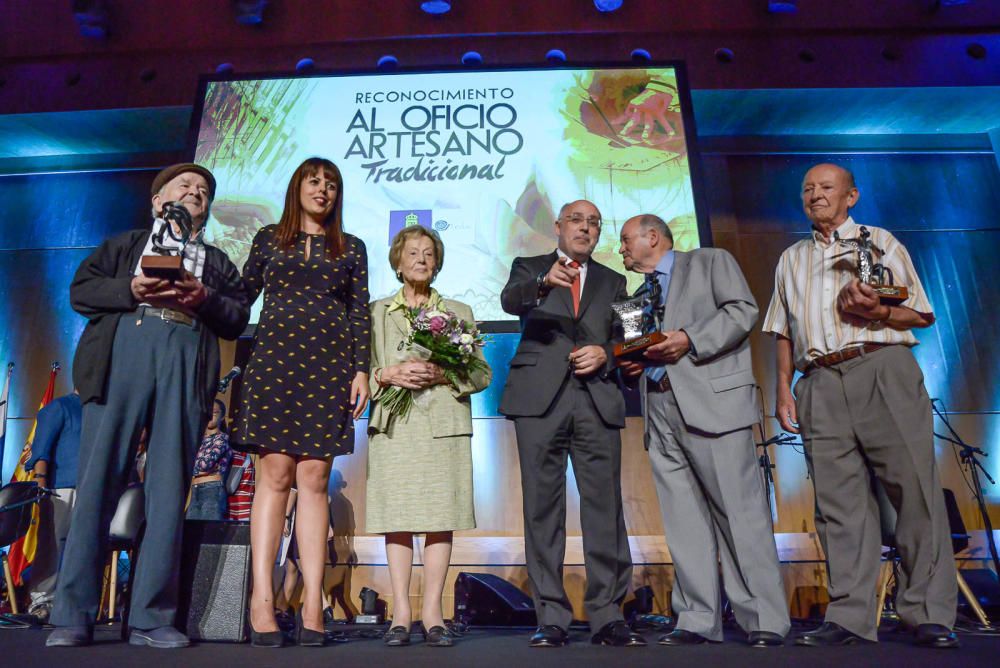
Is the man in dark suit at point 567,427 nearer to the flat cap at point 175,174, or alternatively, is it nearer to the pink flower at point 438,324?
the pink flower at point 438,324

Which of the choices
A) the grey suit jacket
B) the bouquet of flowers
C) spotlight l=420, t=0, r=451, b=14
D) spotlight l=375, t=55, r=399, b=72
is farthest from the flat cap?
spotlight l=420, t=0, r=451, b=14

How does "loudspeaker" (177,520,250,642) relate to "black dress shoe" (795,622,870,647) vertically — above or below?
above

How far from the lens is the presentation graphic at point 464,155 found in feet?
15.0

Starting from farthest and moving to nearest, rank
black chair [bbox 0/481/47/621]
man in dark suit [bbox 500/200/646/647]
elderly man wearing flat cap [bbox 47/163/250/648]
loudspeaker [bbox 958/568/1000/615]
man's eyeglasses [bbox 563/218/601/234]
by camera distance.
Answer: loudspeaker [bbox 958/568/1000/615], black chair [bbox 0/481/47/621], man's eyeglasses [bbox 563/218/601/234], man in dark suit [bbox 500/200/646/647], elderly man wearing flat cap [bbox 47/163/250/648]

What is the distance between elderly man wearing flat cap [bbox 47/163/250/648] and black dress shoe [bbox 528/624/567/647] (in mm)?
1115

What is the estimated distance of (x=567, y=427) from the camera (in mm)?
2639

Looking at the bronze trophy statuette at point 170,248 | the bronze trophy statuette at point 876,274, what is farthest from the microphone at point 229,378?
the bronze trophy statuette at point 876,274

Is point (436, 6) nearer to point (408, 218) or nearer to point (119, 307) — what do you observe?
point (408, 218)

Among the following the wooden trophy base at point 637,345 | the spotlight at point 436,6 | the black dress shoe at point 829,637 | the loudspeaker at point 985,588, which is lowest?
the loudspeaker at point 985,588

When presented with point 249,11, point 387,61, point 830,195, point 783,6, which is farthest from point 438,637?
point 783,6

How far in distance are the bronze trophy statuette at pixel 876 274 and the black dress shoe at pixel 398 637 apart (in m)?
1.99

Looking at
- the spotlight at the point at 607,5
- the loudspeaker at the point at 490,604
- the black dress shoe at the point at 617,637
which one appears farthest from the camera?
the spotlight at the point at 607,5

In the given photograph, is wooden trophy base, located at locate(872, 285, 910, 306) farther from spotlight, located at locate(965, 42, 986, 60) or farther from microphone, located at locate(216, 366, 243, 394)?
spotlight, located at locate(965, 42, 986, 60)

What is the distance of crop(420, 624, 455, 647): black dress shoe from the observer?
7.72 ft
